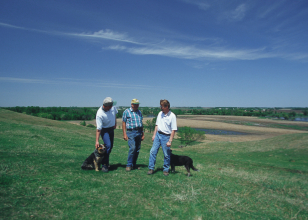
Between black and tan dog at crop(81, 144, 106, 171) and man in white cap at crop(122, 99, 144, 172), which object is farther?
man in white cap at crop(122, 99, 144, 172)

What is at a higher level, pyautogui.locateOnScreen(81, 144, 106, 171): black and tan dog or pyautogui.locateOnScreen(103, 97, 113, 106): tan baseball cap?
pyautogui.locateOnScreen(103, 97, 113, 106): tan baseball cap

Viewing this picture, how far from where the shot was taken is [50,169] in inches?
249

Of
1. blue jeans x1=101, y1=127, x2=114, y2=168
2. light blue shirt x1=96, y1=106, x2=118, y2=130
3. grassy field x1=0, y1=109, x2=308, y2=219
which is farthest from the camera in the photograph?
blue jeans x1=101, y1=127, x2=114, y2=168

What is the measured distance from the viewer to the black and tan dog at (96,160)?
6.93 meters

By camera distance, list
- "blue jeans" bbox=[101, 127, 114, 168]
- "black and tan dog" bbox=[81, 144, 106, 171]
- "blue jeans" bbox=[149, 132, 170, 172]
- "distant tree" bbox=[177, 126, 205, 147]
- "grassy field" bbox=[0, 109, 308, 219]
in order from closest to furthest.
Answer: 1. "grassy field" bbox=[0, 109, 308, 219]
2. "black and tan dog" bbox=[81, 144, 106, 171]
3. "blue jeans" bbox=[101, 127, 114, 168]
4. "blue jeans" bbox=[149, 132, 170, 172]
5. "distant tree" bbox=[177, 126, 205, 147]

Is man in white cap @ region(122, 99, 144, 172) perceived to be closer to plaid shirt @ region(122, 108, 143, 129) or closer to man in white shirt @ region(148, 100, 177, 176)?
plaid shirt @ region(122, 108, 143, 129)

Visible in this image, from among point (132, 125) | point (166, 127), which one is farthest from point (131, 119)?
point (166, 127)

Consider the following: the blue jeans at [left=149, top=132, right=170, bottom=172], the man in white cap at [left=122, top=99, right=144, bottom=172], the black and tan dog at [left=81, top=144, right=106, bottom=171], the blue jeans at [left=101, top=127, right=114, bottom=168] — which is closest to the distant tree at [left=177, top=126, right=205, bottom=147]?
the blue jeans at [left=149, top=132, right=170, bottom=172]

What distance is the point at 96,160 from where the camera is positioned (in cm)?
705

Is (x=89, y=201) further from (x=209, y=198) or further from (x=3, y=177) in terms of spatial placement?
(x=209, y=198)

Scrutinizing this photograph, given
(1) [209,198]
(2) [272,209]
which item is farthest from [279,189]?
(1) [209,198]

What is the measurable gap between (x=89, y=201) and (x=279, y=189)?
21.8 feet

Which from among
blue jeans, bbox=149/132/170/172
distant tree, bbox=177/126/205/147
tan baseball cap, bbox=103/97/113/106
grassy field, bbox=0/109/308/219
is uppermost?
tan baseball cap, bbox=103/97/113/106

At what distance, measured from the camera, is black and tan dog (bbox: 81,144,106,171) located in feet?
22.7
